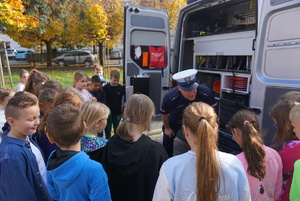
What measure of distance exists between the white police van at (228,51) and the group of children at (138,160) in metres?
0.80

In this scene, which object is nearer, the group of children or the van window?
the group of children

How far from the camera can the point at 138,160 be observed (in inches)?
63.8

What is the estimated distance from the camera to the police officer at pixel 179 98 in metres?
2.96

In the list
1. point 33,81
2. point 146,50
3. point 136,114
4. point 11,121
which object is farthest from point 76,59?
point 136,114

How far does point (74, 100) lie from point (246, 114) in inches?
61.7

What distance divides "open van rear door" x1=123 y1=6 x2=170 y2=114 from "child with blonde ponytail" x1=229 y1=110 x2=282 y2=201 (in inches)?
120

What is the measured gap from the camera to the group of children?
48.2 inches

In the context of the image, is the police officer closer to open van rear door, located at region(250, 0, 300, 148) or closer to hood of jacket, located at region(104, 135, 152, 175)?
open van rear door, located at region(250, 0, 300, 148)

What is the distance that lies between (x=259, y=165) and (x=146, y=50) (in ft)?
11.4

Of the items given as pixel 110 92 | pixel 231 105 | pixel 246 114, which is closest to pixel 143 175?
pixel 246 114

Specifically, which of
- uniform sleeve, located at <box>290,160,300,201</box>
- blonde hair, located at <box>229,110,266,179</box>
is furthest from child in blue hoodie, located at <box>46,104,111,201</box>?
uniform sleeve, located at <box>290,160,300,201</box>

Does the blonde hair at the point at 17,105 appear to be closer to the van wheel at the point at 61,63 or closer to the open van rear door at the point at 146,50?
the open van rear door at the point at 146,50

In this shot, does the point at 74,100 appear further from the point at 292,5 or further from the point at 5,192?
the point at 292,5

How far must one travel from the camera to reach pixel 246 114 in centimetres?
174
